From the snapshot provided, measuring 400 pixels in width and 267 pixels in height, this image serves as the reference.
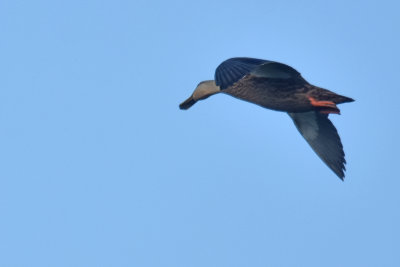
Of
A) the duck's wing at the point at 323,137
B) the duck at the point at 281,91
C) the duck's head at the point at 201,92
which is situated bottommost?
the duck's wing at the point at 323,137

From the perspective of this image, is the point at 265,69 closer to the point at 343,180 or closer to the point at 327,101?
the point at 327,101

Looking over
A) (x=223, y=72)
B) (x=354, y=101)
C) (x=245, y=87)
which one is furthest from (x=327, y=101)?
(x=223, y=72)

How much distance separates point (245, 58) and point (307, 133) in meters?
2.65

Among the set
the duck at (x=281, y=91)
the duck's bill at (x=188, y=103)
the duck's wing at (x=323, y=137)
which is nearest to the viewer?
the duck at (x=281, y=91)

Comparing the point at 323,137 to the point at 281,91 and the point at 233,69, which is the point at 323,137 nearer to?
the point at 281,91

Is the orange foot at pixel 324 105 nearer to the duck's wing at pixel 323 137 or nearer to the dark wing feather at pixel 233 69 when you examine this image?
the duck's wing at pixel 323 137

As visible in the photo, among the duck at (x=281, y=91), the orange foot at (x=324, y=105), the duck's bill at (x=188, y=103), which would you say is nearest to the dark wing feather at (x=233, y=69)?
the duck at (x=281, y=91)

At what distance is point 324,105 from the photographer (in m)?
14.6

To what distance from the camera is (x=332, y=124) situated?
15.9 m

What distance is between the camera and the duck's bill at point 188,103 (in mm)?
17094

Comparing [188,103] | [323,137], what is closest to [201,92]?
[188,103]

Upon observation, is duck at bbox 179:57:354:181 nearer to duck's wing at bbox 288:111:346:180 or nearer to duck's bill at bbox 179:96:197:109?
duck's wing at bbox 288:111:346:180

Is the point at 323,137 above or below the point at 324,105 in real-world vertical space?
below

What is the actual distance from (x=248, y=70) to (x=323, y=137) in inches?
122
